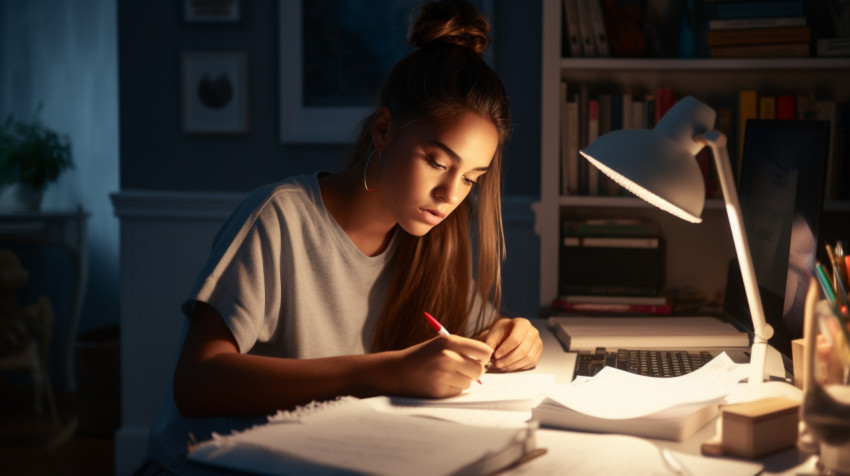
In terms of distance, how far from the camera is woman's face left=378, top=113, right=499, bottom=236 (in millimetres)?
1325

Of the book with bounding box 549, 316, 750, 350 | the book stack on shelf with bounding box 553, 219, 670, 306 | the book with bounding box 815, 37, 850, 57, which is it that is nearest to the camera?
the book with bounding box 549, 316, 750, 350

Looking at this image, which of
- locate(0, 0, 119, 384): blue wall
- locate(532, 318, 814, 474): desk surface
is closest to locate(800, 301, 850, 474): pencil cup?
locate(532, 318, 814, 474): desk surface

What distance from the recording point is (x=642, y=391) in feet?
3.73

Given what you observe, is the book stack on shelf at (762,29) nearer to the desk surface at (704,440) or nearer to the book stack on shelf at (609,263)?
the book stack on shelf at (609,263)

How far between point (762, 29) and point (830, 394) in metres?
1.42

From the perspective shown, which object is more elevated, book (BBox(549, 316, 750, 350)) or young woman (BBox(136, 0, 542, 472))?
young woman (BBox(136, 0, 542, 472))

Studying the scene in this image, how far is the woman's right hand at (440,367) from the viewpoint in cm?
109

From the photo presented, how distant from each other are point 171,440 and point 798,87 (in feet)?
5.75

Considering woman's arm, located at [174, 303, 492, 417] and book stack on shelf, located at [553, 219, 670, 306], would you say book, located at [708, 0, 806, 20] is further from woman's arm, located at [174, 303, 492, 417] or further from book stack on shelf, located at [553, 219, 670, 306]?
woman's arm, located at [174, 303, 492, 417]

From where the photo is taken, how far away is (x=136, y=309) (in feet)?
9.32

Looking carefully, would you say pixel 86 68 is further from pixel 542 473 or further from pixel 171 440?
pixel 542 473

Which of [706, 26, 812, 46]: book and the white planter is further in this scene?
the white planter

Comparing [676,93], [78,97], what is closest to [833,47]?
[676,93]

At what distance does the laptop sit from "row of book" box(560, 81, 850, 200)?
301 millimetres
